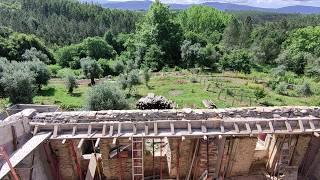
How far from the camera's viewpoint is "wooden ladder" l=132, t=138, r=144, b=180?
12.5 meters

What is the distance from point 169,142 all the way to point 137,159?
4.58 ft

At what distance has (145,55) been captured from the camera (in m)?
51.2

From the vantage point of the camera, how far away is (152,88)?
35.2 m

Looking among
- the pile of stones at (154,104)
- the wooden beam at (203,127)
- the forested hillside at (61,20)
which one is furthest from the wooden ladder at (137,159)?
the forested hillside at (61,20)

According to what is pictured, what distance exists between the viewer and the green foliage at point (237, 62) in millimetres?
48750

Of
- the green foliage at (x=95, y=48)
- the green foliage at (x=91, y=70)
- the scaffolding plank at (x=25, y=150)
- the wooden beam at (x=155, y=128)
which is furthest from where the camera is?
the green foliage at (x=95, y=48)

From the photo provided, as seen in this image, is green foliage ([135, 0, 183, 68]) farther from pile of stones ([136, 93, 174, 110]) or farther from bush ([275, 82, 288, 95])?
pile of stones ([136, 93, 174, 110])

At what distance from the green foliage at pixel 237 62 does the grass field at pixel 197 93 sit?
7929mm

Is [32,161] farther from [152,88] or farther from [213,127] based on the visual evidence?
[152,88]

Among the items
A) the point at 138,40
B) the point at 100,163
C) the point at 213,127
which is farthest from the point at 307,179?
the point at 138,40

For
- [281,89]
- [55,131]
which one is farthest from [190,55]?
[55,131]

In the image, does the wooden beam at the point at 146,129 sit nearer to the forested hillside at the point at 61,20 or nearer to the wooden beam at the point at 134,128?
the wooden beam at the point at 134,128

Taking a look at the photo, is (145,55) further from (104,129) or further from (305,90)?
(104,129)

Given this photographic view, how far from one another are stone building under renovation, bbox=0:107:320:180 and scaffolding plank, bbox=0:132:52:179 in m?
0.04
